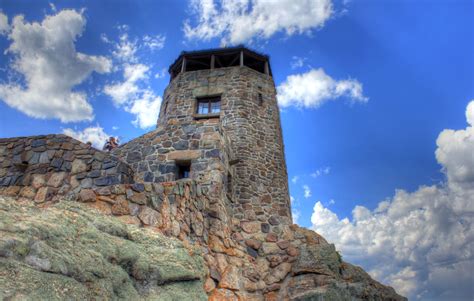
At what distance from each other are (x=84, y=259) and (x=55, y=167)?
490cm

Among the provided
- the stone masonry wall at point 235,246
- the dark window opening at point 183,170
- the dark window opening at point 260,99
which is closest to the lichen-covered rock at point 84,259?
the stone masonry wall at point 235,246

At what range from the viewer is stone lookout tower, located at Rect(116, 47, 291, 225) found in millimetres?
8125

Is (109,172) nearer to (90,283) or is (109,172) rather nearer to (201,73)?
(90,283)

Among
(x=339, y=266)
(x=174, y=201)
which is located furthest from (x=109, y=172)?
(x=339, y=266)

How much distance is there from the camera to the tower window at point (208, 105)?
13.9 m

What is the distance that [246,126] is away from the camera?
12.9 meters

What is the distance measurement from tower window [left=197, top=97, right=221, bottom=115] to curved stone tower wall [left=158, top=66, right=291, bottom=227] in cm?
25

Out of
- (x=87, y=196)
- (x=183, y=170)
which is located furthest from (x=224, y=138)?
(x=87, y=196)

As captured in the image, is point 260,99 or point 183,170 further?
point 260,99

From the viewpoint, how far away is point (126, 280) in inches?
112

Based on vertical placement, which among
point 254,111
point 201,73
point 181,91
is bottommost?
point 254,111

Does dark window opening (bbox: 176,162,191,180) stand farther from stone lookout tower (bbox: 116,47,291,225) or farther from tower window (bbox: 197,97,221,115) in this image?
tower window (bbox: 197,97,221,115)

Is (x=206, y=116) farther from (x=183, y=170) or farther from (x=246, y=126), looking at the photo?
(x=183, y=170)

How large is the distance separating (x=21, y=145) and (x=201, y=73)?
910 centimetres
